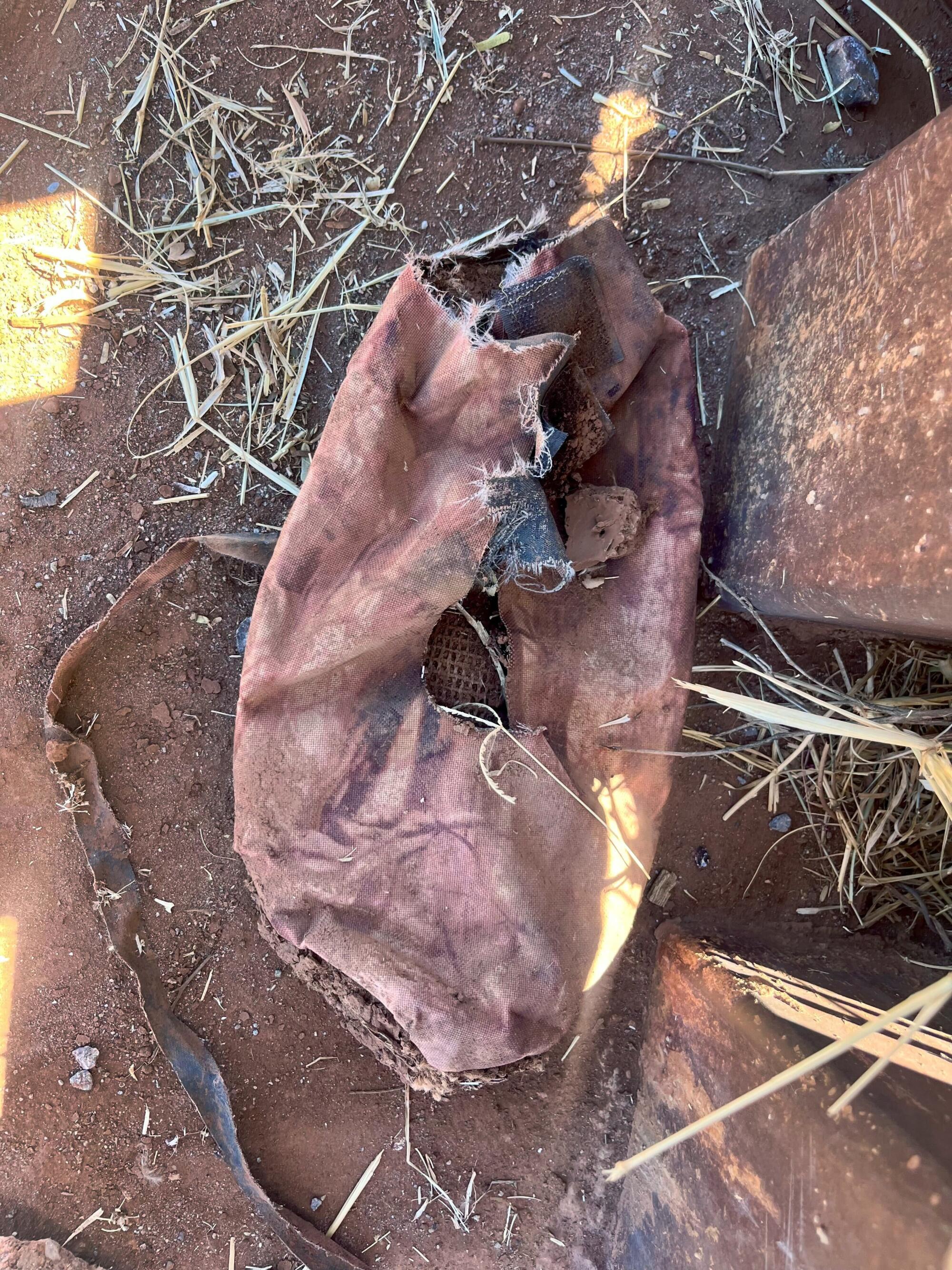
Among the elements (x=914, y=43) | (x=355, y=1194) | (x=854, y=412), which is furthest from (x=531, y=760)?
(x=914, y=43)

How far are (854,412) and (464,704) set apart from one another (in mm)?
958

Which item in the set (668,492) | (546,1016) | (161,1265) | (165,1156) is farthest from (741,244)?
(161,1265)

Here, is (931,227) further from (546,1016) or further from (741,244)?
(546,1016)

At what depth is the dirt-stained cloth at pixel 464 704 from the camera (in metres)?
1.50

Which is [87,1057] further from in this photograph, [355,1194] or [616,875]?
[616,875]

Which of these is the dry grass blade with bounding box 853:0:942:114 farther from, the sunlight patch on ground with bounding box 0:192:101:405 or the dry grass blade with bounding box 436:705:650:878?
the sunlight patch on ground with bounding box 0:192:101:405

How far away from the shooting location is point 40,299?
2.01 meters

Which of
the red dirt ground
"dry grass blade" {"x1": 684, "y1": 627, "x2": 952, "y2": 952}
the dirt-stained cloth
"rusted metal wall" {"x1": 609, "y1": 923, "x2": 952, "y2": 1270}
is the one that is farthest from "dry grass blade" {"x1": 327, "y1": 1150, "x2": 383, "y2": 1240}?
"dry grass blade" {"x1": 684, "y1": 627, "x2": 952, "y2": 952}

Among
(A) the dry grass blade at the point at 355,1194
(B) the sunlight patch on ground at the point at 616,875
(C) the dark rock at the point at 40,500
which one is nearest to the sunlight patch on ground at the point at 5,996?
(A) the dry grass blade at the point at 355,1194

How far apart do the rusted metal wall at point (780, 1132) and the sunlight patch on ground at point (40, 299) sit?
217cm

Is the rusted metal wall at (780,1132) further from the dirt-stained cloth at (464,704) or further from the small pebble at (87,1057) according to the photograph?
the small pebble at (87,1057)

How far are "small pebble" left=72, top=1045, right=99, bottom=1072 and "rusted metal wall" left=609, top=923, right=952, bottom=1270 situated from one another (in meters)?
1.43

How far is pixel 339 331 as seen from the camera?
6.58 ft

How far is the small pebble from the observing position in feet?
6.82
